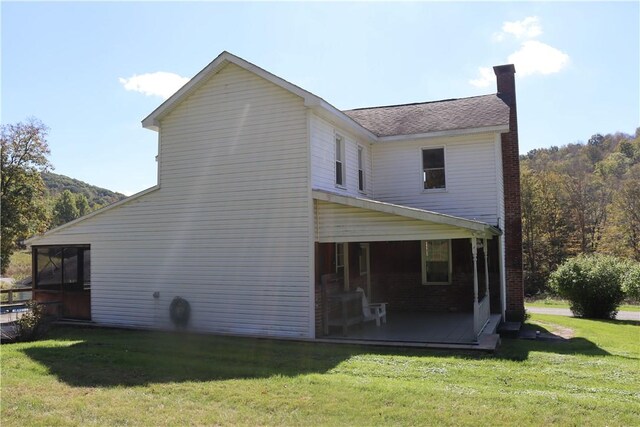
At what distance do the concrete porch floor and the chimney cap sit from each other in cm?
882

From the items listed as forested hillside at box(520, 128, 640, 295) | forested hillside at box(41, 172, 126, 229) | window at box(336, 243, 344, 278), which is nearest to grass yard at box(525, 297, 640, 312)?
forested hillside at box(520, 128, 640, 295)

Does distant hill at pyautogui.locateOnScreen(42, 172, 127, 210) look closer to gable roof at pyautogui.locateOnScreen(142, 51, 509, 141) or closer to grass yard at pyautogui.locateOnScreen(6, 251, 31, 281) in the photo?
grass yard at pyautogui.locateOnScreen(6, 251, 31, 281)

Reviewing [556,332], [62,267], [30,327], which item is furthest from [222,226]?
[556,332]

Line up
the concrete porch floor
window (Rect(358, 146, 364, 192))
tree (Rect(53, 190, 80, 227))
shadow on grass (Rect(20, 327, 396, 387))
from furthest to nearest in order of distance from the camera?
1. tree (Rect(53, 190, 80, 227))
2. window (Rect(358, 146, 364, 192))
3. the concrete porch floor
4. shadow on grass (Rect(20, 327, 396, 387))

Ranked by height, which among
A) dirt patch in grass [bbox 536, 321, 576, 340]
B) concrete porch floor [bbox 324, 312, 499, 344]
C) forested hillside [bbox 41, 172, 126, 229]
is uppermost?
forested hillside [bbox 41, 172, 126, 229]

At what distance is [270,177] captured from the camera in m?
12.7

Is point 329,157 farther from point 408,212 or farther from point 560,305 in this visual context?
point 560,305

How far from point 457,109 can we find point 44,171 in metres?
28.0

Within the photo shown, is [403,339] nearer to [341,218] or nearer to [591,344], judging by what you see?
[341,218]

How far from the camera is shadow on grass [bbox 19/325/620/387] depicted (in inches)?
333

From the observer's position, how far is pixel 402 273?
16.9 m

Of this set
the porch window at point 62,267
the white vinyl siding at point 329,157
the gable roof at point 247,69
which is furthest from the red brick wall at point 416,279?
the porch window at point 62,267

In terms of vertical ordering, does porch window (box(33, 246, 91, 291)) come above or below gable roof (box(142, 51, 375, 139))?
below

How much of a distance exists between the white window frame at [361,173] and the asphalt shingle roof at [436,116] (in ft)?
3.09
